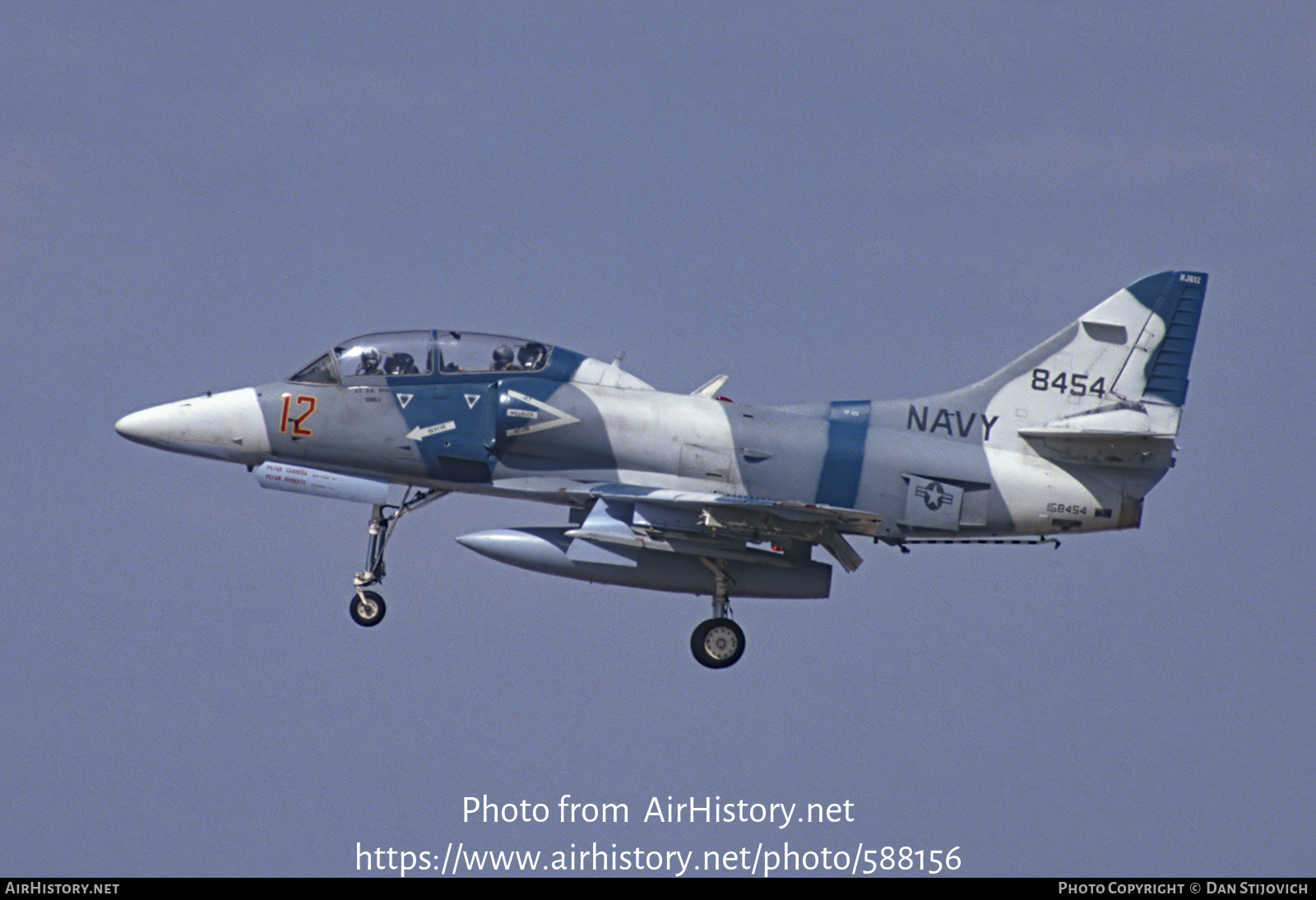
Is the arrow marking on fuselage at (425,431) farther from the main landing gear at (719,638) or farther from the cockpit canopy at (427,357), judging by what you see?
the main landing gear at (719,638)

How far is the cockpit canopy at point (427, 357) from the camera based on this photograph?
21969mm

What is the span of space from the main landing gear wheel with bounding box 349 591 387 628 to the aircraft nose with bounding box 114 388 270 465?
6.92 ft

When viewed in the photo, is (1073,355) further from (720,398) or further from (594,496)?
(594,496)

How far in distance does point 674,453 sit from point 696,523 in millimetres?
936

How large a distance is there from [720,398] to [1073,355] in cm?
451

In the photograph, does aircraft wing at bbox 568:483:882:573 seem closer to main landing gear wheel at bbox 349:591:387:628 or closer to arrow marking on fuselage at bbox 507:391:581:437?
arrow marking on fuselage at bbox 507:391:581:437

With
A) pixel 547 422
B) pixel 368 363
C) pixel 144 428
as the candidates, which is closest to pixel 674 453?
pixel 547 422

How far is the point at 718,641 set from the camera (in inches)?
872

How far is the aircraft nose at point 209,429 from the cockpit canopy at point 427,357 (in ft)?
2.62

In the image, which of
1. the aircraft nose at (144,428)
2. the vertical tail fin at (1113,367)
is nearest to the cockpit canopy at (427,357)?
the aircraft nose at (144,428)

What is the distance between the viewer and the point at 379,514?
22500 millimetres

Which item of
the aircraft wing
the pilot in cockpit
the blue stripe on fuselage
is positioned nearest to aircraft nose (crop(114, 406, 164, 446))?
the pilot in cockpit

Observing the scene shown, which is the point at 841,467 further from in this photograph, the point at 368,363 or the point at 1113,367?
the point at 368,363

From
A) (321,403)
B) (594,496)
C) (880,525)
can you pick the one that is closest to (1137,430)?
(880,525)
